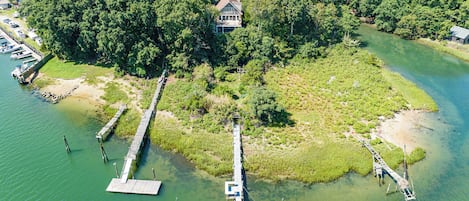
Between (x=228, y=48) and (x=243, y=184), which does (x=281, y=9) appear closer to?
(x=228, y=48)

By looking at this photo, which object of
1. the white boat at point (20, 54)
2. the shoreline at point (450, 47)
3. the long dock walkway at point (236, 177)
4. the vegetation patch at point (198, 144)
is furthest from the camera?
the shoreline at point (450, 47)

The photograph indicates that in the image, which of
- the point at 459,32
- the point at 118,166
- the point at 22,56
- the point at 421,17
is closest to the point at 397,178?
the point at 118,166

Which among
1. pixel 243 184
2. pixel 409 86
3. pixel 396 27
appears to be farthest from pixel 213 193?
pixel 396 27

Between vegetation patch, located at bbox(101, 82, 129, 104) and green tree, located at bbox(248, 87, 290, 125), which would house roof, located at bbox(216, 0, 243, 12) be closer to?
vegetation patch, located at bbox(101, 82, 129, 104)

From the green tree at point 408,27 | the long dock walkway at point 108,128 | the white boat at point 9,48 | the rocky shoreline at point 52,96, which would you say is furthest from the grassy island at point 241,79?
the green tree at point 408,27

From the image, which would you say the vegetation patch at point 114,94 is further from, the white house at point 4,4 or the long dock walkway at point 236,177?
the white house at point 4,4

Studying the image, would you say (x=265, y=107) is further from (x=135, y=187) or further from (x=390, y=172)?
(x=135, y=187)

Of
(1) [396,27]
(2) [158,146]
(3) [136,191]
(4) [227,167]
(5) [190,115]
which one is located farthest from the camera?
(1) [396,27]

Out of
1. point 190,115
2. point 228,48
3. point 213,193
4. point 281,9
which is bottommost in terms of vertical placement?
point 213,193
